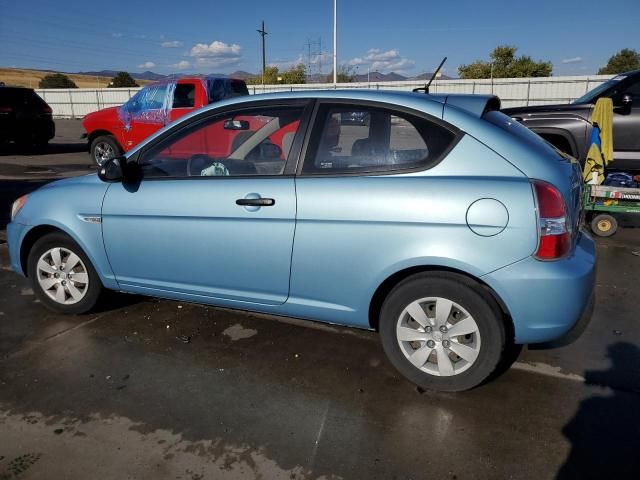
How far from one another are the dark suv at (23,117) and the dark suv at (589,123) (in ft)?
43.1

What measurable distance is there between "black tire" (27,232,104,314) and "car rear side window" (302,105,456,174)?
1.94m

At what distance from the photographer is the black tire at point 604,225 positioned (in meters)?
6.08

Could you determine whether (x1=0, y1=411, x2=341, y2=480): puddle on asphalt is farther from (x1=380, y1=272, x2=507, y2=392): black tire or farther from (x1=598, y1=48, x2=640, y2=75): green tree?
(x1=598, y1=48, x2=640, y2=75): green tree

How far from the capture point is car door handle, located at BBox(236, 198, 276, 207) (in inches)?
117

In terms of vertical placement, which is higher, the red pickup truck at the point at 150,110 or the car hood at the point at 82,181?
the red pickup truck at the point at 150,110

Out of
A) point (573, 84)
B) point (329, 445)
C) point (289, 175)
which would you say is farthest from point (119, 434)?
point (573, 84)

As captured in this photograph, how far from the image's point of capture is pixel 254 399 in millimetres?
2820

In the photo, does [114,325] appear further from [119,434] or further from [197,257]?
[119,434]

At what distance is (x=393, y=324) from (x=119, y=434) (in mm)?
1573

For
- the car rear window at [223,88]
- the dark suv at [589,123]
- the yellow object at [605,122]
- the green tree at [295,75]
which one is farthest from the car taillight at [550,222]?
the green tree at [295,75]

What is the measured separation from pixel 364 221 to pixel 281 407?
1133mm

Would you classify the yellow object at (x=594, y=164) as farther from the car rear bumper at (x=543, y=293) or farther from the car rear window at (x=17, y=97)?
the car rear window at (x=17, y=97)

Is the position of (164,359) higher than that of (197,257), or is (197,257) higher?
(197,257)

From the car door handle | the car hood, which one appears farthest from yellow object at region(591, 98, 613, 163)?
the car hood
